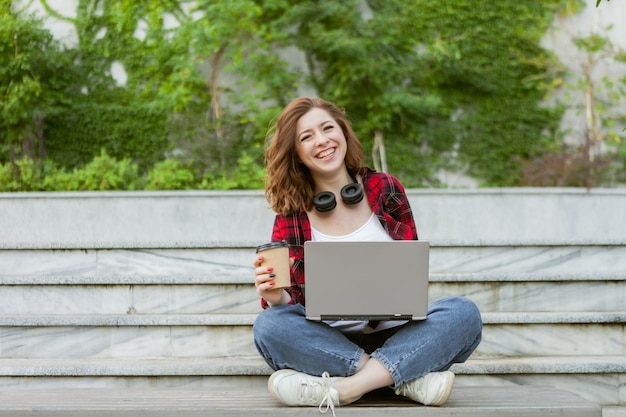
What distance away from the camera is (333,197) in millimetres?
2361

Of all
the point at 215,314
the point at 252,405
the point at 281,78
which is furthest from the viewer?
the point at 281,78

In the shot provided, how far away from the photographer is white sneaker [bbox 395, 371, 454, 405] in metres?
2.02

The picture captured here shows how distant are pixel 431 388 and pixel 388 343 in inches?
6.8

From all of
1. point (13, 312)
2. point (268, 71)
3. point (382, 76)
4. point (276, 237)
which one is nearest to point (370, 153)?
point (382, 76)

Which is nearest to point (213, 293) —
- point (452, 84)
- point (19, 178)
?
point (19, 178)

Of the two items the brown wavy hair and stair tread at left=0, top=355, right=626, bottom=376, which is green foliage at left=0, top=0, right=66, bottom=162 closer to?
stair tread at left=0, top=355, right=626, bottom=376

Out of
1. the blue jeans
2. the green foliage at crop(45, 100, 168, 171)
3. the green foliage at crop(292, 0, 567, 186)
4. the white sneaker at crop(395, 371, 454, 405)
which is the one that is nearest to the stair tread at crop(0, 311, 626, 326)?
the blue jeans

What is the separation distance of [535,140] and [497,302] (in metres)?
4.12

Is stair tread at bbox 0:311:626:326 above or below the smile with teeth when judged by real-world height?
below

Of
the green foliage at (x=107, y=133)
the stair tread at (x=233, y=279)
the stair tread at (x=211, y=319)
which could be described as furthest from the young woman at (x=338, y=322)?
the green foliage at (x=107, y=133)

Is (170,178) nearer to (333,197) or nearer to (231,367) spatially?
(231,367)

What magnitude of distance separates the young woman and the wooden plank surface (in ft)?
0.21

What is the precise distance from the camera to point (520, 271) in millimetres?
3574

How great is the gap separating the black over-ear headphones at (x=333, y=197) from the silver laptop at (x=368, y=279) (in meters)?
0.33
